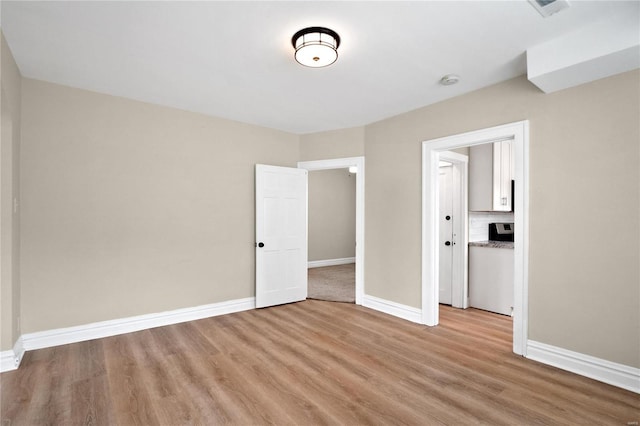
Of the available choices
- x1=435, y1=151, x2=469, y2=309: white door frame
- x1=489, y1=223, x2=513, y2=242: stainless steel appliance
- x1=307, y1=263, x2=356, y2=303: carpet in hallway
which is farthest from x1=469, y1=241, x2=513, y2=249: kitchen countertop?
x1=307, y1=263, x2=356, y2=303: carpet in hallway

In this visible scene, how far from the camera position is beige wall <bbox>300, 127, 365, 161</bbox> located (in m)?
4.79

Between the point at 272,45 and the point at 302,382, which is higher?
the point at 272,45

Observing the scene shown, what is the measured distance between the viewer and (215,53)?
8.79ft

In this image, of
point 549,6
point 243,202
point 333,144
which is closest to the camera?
point 549,6

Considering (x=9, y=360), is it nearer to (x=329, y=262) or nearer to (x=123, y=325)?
(x=123, y=325)

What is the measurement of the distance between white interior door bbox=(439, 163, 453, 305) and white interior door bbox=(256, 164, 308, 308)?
2109 mm

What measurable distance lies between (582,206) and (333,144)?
126 inches

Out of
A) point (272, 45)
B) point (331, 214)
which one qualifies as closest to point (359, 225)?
point (272, 45)

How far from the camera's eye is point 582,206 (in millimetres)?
2689

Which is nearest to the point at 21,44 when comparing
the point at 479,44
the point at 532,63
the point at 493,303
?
the point at 479,44

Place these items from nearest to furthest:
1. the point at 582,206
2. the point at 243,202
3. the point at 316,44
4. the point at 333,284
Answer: the point at 316,44 < the point at 582,206 < the point at 243,202 < the point at 333,284

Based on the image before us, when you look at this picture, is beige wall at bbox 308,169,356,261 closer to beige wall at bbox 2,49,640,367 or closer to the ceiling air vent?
beige wall at bbox 2,49,640,367

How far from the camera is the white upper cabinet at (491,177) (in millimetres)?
4531

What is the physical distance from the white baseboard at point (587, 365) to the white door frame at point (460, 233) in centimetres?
167
